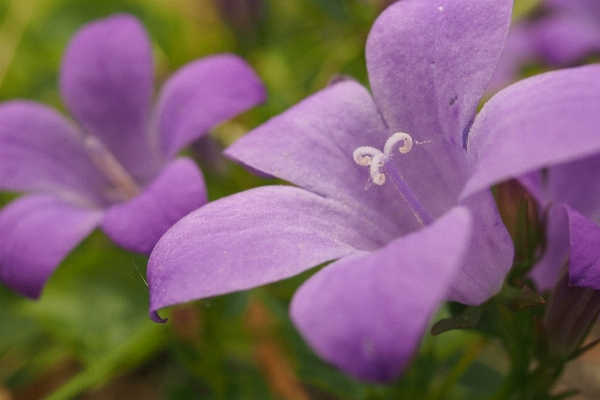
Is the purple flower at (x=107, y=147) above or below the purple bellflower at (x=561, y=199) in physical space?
above

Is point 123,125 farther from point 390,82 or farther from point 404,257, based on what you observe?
point 404,257

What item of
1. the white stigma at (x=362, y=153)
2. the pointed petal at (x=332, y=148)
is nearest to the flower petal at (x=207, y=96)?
the pointed petal at (x=332, y=148)

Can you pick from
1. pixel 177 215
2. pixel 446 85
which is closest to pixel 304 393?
pixel 177 215

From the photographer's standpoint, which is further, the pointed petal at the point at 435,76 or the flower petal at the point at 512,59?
the flower petal at the point at 512,59

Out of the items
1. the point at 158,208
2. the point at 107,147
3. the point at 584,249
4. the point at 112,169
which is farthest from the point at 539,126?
the point at 107,147

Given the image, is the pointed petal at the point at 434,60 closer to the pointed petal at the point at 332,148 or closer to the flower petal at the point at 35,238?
the pointed petal at the point at 332,148
